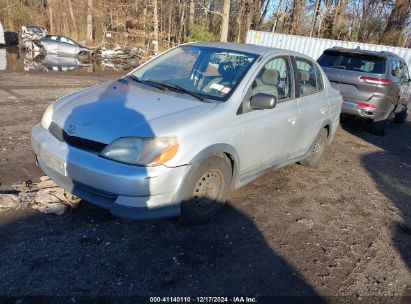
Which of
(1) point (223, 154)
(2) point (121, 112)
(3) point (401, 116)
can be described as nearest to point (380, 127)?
(3) point (401, 116)

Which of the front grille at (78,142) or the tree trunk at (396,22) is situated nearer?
the front grille at (78,142)

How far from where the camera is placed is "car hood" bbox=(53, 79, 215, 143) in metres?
3.23

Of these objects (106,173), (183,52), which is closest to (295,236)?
(106,173)

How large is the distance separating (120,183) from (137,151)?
0.30 meters

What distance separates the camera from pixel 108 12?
28.8 meters

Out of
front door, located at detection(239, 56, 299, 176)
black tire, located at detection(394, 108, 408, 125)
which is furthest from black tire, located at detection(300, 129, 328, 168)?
black tire, located at detection(394, 108, 408, 125)

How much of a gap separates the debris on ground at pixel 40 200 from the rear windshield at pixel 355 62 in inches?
268

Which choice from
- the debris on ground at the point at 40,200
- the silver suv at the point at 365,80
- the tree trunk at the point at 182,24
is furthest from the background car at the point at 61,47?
the debris on ground at the point at 40,200

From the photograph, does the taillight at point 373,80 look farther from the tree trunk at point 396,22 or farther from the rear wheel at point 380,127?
the tree trunk at point 396,22

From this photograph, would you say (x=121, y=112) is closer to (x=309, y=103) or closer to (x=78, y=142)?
(x=78, y=142)

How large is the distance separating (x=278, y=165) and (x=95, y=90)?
7.87ft

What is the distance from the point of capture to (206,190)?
12.2ft

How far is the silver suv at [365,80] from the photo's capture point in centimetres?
802

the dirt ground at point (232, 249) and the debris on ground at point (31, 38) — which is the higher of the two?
the dirt ground at point (232, 249)
